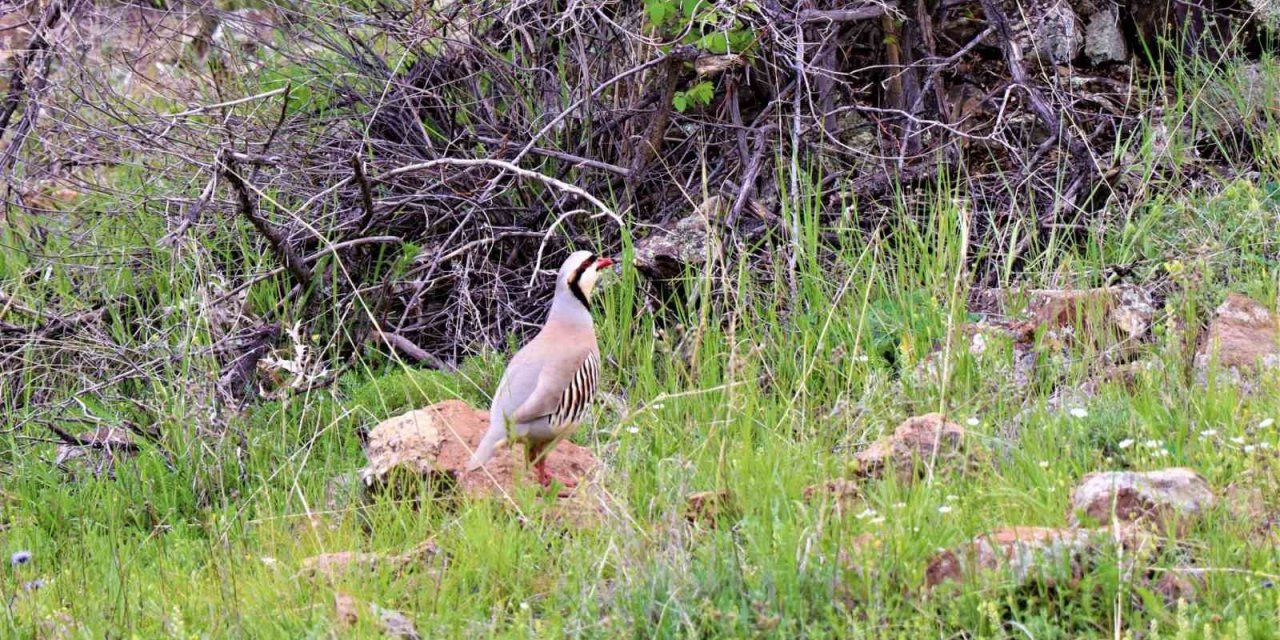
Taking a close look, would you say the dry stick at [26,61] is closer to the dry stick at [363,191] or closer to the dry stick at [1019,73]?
the dry stick at [363,191]

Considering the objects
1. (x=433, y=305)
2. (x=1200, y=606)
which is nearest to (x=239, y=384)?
(x=433, y=305)

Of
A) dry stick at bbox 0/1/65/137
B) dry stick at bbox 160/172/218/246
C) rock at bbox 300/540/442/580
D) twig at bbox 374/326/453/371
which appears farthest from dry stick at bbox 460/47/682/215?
rock at bbox 300/540/442/580

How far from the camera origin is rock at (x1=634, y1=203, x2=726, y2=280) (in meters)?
6.48

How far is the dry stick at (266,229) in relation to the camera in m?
5.60

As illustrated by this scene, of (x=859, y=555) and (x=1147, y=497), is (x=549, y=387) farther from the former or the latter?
(x=1147, y=497)

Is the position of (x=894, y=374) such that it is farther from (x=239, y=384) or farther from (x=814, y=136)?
(x=239, y=384)

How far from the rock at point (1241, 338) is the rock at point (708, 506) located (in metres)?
1.64

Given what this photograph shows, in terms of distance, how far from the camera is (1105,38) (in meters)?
7.09

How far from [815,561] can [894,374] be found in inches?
85.7

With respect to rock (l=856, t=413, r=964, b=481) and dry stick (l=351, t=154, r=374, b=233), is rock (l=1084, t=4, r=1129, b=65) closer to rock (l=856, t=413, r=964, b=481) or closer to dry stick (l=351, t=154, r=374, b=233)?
rock (l=856, t=413, r=964, b=481)

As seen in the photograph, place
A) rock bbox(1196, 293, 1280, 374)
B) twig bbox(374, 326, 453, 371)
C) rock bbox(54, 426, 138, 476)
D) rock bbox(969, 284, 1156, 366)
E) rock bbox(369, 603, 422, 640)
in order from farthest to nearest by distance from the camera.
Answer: twig bbox(374, 326, 453, 371)
rock bbox(54, 426, 138, 476)
rock bbox(969, 284, 1156, 366)
rock bbox(1196, 293, 1280, 374)
rock bbox(369, 603, 422, 640)

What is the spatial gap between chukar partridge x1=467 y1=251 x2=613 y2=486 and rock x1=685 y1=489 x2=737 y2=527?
67cm

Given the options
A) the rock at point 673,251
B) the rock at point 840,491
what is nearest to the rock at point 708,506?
the rock at point 840,491

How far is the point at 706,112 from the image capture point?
7098 mm
